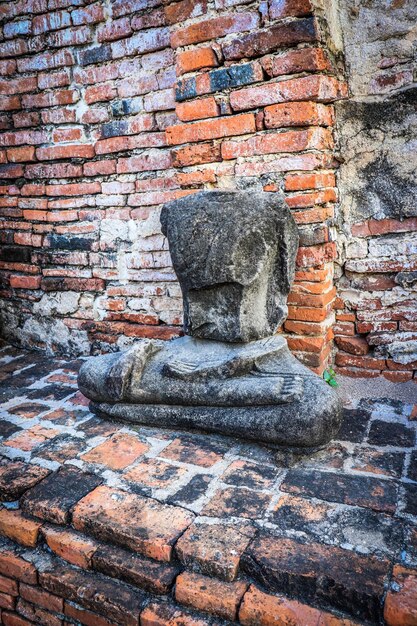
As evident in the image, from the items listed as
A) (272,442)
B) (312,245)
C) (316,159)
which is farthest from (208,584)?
(316,159)

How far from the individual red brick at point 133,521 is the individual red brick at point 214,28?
2269 millimetres

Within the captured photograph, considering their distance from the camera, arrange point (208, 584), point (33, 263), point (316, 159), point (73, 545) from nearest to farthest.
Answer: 1. point (208, 584)
2. point (73, 545)
3. point (316, 159)
4. point (33, 263)

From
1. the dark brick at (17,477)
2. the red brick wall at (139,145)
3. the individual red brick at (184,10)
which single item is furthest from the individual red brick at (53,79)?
the dark brick at (17,477)

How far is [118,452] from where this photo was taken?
1999mm

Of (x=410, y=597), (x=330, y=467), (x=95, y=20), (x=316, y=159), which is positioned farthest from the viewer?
(x=95, y=20)

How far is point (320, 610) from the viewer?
1.26 metres

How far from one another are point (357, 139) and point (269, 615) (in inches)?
90.2

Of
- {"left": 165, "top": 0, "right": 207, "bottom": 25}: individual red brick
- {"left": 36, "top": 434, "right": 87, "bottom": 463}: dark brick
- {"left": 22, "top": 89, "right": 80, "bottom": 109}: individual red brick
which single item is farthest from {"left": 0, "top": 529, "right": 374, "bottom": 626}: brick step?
{"left": 22, "top": 89, "right": 80, "bottom": 109}: individual red brick

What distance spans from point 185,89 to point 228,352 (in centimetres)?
146

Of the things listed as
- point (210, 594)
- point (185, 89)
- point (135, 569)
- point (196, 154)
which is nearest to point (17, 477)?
point (135, 569)

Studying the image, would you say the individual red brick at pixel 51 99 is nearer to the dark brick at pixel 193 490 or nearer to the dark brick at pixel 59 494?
the dark brick at pixel 59 494

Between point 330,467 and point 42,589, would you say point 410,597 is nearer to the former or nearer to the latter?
point 330,467

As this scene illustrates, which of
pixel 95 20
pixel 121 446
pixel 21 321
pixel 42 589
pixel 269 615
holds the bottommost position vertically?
pixel 42 589

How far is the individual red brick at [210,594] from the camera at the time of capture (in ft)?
4.27
